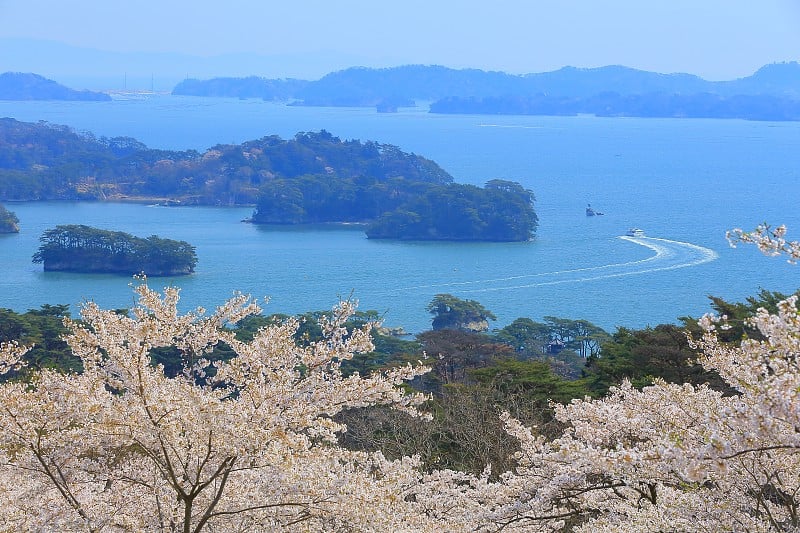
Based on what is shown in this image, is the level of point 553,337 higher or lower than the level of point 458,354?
lower

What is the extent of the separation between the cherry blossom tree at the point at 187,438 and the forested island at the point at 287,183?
1939 inches

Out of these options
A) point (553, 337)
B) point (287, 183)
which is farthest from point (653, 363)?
point (287, 183)

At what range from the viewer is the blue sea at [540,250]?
36594mm

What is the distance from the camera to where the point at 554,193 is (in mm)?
70062

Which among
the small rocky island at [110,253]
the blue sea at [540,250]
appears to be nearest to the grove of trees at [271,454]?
the blue sea at [540,250]

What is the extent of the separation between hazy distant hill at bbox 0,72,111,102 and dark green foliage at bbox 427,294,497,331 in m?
182

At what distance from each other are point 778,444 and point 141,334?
9.07 feet

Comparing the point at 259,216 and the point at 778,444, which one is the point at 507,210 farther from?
the point at 778,444

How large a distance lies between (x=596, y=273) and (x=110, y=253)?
953 inches

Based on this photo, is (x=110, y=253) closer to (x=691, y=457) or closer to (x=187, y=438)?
(x=187, y=438)

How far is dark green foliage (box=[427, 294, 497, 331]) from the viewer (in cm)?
3125

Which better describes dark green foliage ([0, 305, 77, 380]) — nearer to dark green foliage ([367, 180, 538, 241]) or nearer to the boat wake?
the boat wake

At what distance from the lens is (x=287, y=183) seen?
6175 centimetres

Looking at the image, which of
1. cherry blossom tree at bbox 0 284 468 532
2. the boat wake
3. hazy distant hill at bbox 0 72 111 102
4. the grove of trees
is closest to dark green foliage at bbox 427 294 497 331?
the boat wake
